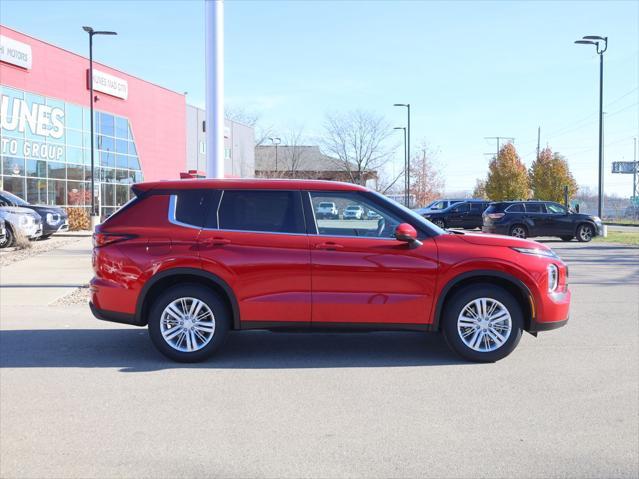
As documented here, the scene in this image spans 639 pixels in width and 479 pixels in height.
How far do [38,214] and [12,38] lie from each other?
11610mm

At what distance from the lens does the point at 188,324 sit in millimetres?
6395

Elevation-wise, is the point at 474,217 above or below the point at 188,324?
above

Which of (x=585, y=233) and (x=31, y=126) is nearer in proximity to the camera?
(x=585, y=233)

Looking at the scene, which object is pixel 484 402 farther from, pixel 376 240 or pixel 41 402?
pixel 41 402

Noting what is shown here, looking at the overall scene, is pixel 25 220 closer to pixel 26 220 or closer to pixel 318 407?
pixel 26 220

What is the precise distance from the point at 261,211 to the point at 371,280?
4.29 ft

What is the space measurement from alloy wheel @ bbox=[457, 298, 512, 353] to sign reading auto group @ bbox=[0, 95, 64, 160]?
26.8 metres

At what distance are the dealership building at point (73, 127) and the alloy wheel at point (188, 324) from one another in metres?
17.2

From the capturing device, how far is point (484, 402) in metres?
5.24

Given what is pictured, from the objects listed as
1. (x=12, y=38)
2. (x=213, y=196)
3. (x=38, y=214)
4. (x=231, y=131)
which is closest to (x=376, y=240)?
(x=213, y=196)

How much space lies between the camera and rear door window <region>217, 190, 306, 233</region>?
648 centimetres

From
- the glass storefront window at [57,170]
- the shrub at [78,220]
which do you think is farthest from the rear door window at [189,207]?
the glass storefront window at [57,170]

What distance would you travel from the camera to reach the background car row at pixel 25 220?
19.2 meters

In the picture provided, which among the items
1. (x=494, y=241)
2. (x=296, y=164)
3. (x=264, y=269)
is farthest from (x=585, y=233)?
(x=296, y=164)
